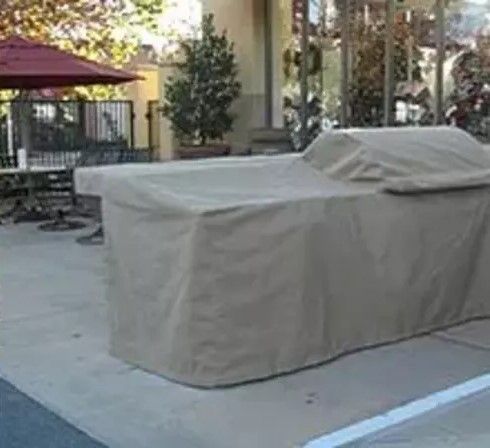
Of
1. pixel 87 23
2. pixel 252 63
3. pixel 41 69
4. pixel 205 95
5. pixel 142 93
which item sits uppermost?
pixel 87 23

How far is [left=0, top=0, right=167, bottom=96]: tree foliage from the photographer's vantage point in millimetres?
20359

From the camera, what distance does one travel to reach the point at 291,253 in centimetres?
561

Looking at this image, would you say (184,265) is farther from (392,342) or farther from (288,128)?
(288,128)

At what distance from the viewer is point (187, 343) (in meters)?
5.57

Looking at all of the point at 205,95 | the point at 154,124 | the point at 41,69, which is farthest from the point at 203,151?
the point at 41,69

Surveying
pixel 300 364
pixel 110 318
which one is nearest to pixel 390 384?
pixel 300 364

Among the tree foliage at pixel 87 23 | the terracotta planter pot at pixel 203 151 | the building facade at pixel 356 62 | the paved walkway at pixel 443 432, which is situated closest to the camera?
the paved walkway at pixel 443 432

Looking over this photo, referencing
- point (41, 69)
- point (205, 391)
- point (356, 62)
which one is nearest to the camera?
point (205, 391)

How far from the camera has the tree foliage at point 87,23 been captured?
20359mm

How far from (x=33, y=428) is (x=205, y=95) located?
11.6m

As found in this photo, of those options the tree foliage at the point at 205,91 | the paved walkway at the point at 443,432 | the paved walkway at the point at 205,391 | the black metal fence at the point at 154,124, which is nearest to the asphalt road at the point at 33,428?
the paved walkway at the point at 205,391

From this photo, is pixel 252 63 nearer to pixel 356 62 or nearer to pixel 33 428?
pixel 356 62

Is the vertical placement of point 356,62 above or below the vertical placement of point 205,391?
above

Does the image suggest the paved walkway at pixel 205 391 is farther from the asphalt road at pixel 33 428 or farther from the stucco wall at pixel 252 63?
the stucco wall at pixel 252 63
